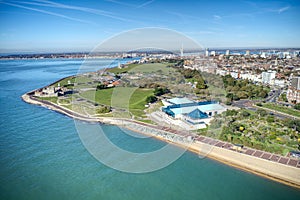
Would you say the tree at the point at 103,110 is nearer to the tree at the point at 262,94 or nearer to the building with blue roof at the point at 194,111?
the building with blue roof at the point at 194,111

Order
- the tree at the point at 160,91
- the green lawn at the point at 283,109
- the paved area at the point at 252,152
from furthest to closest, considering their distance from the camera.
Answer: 1. the tree at the point at 160,91
2. the green lawn at the point at 283,109
3. the paved area at the point at 252,152

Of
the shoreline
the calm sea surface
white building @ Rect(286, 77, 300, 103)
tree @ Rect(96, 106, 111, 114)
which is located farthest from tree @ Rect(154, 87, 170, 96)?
white building @ Rect(286, 77, 300, 103)

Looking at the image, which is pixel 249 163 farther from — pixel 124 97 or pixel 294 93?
pixel 124 97

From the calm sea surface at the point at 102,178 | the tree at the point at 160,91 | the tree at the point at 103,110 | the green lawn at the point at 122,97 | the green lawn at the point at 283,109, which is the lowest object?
the calm sea surface at the point at 102,178

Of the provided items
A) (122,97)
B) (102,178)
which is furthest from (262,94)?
(102,178)

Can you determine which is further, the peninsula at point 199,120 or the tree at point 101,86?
the tree at point 101,86

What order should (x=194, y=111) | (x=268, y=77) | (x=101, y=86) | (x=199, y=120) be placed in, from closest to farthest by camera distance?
(x=199, y=120), (x=194, y=111), (x=101, y=86), (x=268, y=77)

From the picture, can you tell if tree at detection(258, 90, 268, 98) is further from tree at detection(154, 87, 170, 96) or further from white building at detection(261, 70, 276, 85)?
tree at detection(154, 87, 170, 96)

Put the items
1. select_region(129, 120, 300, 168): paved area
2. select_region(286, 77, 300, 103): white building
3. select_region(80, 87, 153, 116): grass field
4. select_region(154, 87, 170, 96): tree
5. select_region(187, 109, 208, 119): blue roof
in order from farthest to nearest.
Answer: select_region(154, 87, 170, 96): tree
select_region(286, 77, 300, 103): white building
select_region(80, 87, 153, 116): grass field
select_region(187, 109, 208, 119): blue roof
select_region(129, 120, 300, 168): paved area

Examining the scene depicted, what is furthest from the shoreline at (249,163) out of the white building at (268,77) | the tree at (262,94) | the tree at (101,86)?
the white building at (268,77)

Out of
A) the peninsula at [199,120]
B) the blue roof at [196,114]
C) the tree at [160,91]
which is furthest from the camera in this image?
the tree at [160,91]

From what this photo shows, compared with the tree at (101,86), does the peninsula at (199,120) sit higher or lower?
lower
